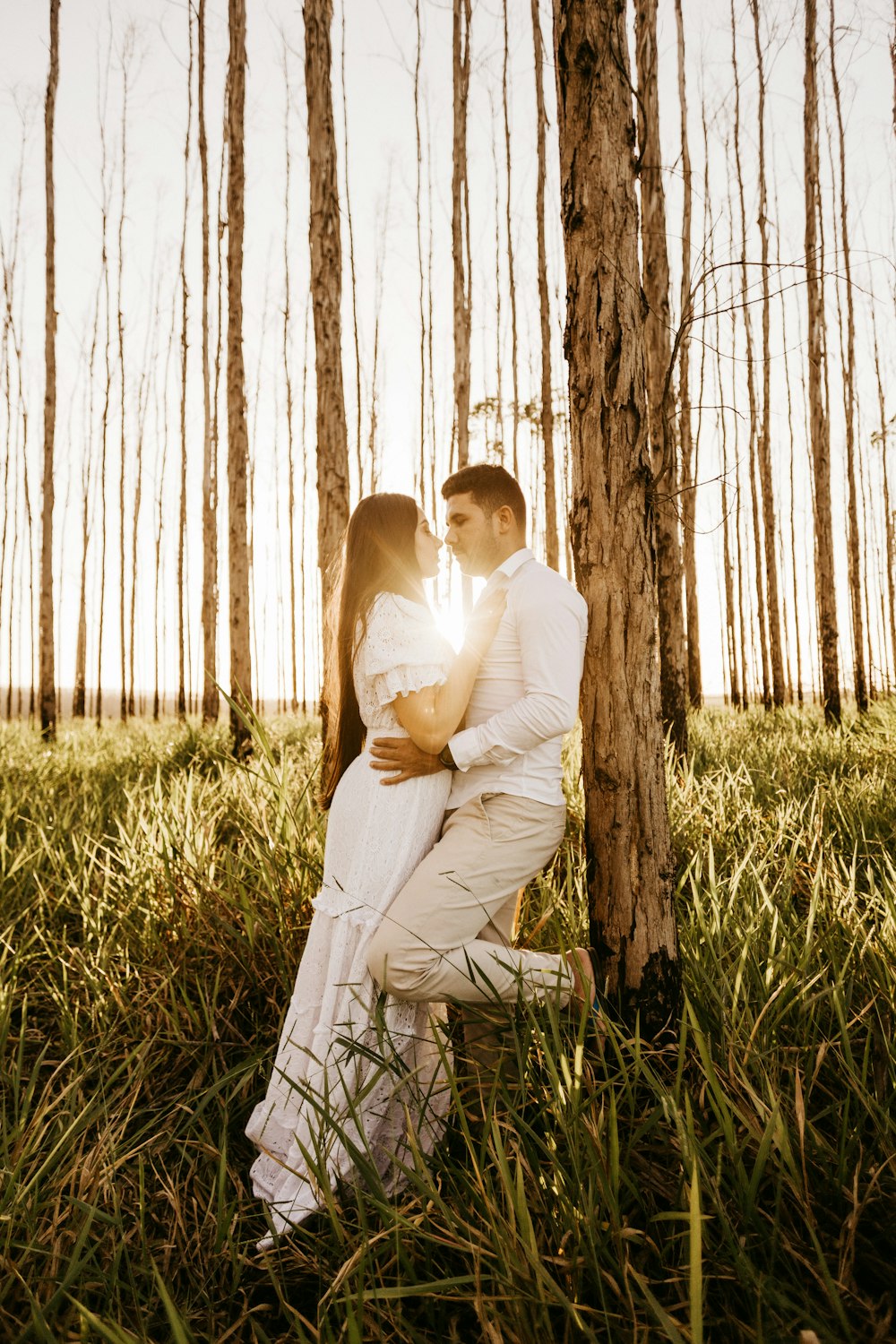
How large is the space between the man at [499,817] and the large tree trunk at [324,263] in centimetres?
292

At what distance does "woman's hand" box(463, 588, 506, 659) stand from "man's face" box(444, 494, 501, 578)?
5.0 inches

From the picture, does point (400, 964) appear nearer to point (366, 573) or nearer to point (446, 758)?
point (446, 758)

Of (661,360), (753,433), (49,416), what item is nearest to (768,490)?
(753,433)

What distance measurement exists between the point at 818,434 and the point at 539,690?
367 inches

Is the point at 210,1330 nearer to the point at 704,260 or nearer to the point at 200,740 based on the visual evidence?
the point at 704,260

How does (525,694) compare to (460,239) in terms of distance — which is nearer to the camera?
(525,694)

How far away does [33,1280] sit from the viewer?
1.43 meters

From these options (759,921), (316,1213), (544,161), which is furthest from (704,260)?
(544,161)

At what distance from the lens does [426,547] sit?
2.06m

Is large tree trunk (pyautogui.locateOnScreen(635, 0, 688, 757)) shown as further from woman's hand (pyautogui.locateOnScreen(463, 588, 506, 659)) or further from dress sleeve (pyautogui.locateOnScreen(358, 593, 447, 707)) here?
dress sleeve (pyautogui.locateOnScreen(358, 593, 447, 707))

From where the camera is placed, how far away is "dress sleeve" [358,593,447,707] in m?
1.84

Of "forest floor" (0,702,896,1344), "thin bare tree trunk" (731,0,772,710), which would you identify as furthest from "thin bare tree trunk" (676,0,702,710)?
"forest floor" (0,702,896,1344)

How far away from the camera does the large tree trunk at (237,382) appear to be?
272 inches

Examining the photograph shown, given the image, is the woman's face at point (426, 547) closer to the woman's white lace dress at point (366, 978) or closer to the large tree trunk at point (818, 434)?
the woman's white lace dress at point (366, 978)
